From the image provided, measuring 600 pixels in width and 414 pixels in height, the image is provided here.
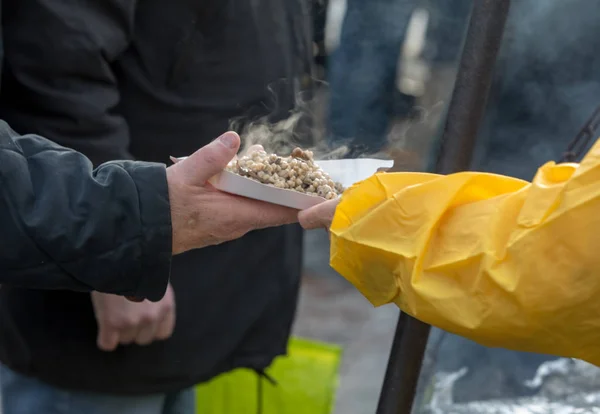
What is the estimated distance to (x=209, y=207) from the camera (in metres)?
1.27

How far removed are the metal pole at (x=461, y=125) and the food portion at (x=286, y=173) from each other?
19 cm

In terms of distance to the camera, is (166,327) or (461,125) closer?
(461,125)

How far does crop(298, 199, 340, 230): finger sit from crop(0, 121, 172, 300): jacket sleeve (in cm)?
Answer: 19

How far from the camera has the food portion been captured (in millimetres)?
1282

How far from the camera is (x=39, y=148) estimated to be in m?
1.22

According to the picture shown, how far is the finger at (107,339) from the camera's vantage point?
5.44 feet

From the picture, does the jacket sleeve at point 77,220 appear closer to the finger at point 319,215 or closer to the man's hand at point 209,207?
the man's hand at point 209,207

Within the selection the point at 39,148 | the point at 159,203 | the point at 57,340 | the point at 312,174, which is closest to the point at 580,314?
the point at 312,174

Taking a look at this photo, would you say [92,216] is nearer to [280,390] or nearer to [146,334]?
[146,334]

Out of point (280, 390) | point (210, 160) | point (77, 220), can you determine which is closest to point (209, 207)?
point (210, 160)

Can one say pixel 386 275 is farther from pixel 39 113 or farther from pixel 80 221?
pixel 39 113

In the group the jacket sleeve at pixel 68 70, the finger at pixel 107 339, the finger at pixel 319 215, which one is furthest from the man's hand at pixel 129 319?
the finger at pixel 319 215

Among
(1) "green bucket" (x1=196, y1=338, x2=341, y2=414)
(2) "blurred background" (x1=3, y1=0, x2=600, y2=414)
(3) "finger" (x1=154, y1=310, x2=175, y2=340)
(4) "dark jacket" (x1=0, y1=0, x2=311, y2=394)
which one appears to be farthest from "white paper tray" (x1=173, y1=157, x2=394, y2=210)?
(1) "green bucket" (x1=196, y1=338, x2=341, y2=414)

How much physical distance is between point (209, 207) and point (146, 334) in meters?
0.53
